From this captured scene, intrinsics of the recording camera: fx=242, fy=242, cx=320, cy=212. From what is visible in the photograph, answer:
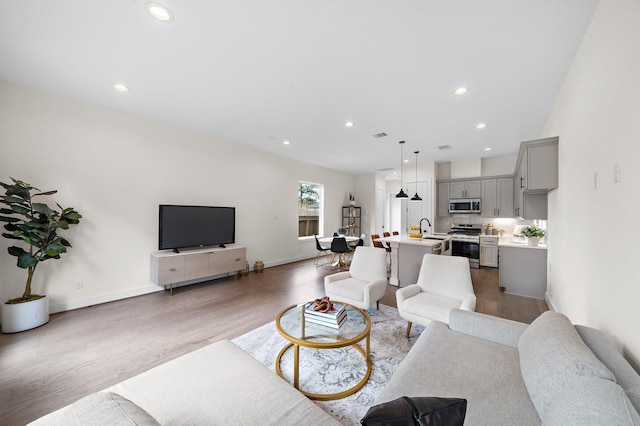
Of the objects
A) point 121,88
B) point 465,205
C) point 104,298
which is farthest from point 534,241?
point 104,298

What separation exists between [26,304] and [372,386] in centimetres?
384

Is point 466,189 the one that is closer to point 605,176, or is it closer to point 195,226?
point 605,176

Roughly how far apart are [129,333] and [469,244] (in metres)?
6.82

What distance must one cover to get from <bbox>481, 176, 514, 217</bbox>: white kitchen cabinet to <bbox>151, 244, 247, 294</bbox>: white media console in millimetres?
6170

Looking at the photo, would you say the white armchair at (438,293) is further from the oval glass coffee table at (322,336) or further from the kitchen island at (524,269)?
the kitchen island at (524,269)

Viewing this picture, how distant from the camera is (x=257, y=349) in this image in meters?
2.40

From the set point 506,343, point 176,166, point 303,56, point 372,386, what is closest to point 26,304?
point 176,166

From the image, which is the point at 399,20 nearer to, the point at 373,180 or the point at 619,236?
the point at 619,236

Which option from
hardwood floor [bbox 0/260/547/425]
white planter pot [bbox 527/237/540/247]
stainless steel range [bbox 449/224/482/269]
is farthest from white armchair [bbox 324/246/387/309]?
stainless steel range [bbox 449/224/482/269]

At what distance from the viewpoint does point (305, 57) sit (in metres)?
2.40

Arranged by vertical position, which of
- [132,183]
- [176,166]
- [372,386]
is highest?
[176,166]

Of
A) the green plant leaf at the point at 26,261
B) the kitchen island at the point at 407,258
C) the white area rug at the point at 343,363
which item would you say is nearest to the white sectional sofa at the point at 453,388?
the white area rug at the point at 343,363

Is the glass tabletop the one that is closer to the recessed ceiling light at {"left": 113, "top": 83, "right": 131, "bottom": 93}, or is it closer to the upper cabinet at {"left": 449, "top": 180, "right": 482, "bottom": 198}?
the recessed ceiling light at {"left": 113, "top": 83, "right": 131, "bottom": 93}

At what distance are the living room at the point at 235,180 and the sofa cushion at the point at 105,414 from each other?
2.17 m
